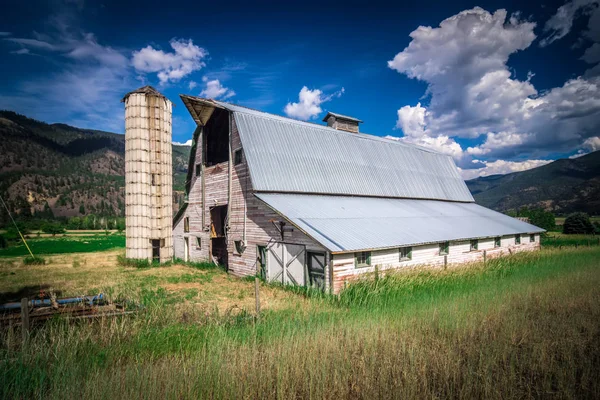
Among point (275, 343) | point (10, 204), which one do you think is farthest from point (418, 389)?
point (10, 204)

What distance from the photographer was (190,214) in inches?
964

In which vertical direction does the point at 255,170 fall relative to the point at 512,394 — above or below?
above

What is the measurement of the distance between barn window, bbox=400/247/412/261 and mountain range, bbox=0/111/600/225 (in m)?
94.5

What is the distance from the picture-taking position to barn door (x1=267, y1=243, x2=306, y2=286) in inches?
554

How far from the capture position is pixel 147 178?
78.3 feet

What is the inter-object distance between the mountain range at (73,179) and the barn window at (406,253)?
310 ft

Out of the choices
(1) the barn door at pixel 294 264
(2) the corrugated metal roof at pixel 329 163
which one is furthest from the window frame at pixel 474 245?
(1) the barn door at pixel 294 264

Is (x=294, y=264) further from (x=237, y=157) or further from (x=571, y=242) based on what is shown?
(x=571, y=242)

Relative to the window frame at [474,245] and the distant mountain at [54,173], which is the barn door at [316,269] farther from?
the distant mountain at [54,173]

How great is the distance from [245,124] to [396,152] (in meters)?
14.1

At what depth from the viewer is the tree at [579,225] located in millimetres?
43938

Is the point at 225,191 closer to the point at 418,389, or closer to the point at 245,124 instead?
the point at 245,124

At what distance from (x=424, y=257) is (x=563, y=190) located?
161m

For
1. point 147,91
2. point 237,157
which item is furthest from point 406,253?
point 147,91
